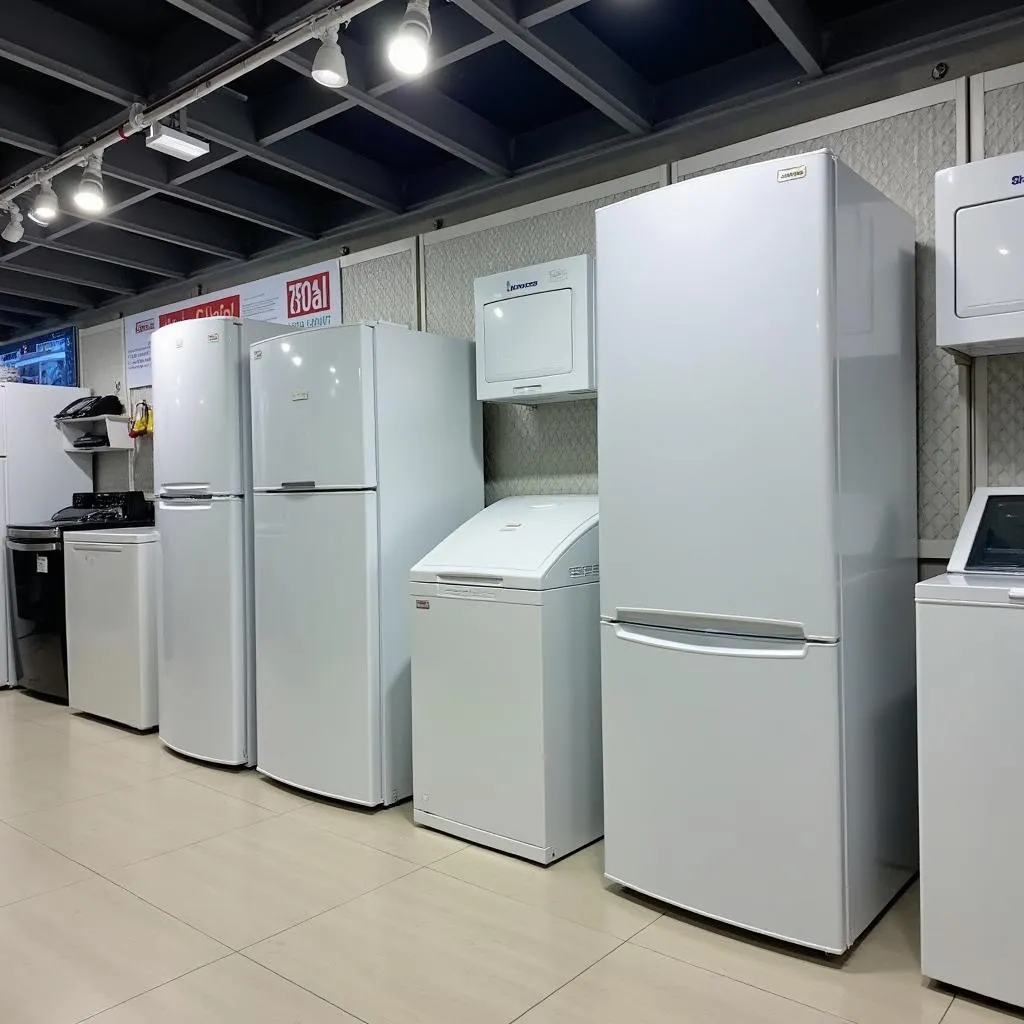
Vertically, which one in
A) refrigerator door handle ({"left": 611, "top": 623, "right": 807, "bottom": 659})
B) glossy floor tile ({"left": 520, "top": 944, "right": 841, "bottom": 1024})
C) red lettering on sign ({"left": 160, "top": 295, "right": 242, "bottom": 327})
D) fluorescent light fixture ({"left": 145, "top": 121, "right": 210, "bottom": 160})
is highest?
fluorescent light fixture ({"left": 145, "top": 121, "right": 210, "bottom": 160})

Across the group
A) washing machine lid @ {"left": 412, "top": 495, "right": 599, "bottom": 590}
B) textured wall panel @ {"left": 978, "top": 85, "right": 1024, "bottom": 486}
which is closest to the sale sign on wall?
washing machine lid @ {"left": 412, "top": 495, "right": 599, "bottom": 590}

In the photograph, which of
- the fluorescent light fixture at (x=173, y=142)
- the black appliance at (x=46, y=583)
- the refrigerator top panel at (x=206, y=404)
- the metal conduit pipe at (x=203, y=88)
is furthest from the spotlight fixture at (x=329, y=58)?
the black appliance at (x=46, y=583)

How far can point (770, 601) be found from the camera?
6.93 ft

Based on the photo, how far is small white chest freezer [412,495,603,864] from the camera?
2686 millimetres

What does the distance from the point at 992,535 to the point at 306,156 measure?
304cm

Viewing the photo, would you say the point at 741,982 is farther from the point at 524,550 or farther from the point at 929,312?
the point at 929,312

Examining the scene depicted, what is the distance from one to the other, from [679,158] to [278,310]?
247cm

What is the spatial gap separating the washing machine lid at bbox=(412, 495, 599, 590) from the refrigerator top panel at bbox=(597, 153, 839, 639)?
0.31m

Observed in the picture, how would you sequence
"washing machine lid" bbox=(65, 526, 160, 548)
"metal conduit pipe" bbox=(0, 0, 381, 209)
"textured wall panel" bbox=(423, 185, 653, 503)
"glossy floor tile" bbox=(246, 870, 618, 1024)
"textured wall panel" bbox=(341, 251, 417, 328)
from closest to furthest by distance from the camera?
"glossy floor tile" bbox=(246, 870, 618, 1024), "metal conduit pipe" bbox=(0, 0, 381, 209), "textured wall panel" bbox=(423, 185, 653, 503), "textured wall panel" bbox=(341, 251, 417, 328), "washing machine lid" bbox=(65, 526, 160, 548)

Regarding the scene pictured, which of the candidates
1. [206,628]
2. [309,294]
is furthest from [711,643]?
[309,294]

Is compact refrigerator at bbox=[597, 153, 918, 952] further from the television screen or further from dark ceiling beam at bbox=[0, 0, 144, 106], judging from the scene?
the television screen

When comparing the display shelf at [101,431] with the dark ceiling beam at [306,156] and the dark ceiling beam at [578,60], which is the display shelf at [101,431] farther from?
the dark ceiling beam at [578,60]

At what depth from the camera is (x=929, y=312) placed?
257 cm

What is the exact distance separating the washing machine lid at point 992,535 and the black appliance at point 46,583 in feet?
14.6
